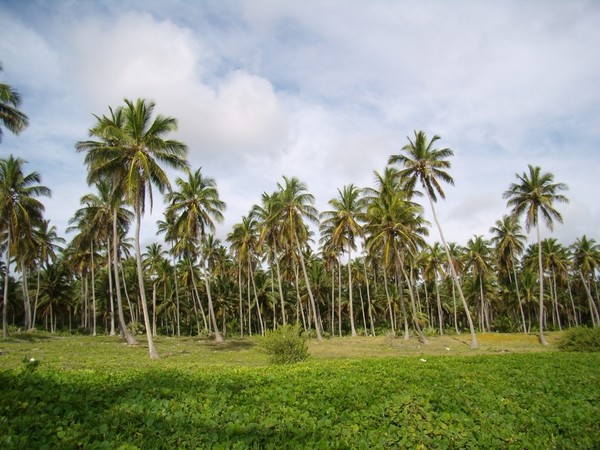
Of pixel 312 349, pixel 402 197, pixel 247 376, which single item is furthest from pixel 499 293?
pixel 247 376

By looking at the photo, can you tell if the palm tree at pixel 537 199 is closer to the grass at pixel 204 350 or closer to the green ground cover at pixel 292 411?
the grass at pixel 204 350

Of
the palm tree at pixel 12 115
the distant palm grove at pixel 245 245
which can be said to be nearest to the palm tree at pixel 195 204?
the distant palm grove at pixel 245 245

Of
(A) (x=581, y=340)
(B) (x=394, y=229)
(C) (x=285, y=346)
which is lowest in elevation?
(A) (x=581, y=340)

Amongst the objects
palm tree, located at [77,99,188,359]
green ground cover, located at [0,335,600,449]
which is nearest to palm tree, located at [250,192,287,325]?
palm tree, located at [77,99,188,359]

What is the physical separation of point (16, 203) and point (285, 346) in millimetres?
25267

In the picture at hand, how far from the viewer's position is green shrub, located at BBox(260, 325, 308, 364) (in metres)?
16.5

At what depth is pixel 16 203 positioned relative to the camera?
2914cm

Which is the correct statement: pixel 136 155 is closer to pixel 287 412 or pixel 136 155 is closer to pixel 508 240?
pixel 287 412

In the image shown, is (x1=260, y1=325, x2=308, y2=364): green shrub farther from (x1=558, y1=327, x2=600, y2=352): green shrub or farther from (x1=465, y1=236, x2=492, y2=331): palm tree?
(x1=465, y1=236, x2=492, y2=331): palm tree

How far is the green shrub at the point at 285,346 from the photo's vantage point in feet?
54.2

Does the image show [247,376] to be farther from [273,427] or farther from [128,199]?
[128,199]

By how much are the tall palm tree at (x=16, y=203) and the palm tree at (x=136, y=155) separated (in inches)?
418

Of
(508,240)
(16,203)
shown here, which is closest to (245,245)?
(16,203)

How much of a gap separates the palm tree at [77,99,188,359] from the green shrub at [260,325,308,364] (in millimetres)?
8591
